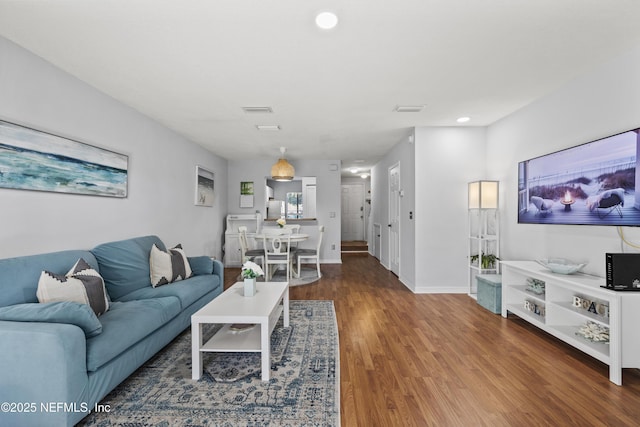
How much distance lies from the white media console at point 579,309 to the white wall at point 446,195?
3.36 ft

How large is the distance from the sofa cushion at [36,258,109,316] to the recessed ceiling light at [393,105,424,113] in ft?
11.1

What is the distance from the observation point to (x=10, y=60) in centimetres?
215

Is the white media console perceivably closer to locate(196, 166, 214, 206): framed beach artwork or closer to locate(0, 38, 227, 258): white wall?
locate(0, 38, 227, 258): white wall

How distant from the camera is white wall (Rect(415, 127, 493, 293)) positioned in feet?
14.3

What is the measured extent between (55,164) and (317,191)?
4.96 metres

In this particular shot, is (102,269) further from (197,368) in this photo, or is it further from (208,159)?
(208,159)

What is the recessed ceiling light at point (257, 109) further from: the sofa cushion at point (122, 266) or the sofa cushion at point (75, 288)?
the sofa cushion at point (75, 288)

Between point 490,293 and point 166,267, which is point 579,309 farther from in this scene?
point 166,267

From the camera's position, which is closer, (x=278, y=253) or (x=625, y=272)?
(x=625, y=272)

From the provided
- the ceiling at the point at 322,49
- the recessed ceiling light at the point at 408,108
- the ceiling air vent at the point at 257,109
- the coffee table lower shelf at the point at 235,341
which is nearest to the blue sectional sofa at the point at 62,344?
the coffee table lower shelf at the point at 235,341

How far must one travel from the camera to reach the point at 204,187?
5535mm

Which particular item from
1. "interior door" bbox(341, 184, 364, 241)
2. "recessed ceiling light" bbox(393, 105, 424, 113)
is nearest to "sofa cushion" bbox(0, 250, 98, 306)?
"recessed ceiling light" bbox(393, 105, 424, 113)

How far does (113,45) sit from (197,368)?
2.43 m

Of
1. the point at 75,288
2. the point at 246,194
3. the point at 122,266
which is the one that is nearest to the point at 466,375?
the point at 75,288
